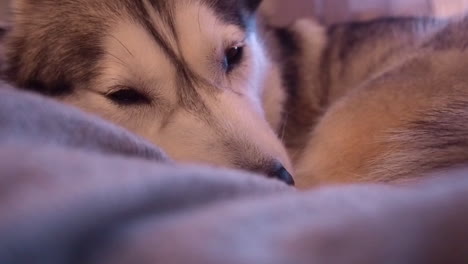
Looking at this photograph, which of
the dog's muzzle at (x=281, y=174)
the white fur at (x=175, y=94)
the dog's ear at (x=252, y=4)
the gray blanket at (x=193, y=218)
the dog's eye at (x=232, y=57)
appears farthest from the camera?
the dog's ear at (x=252, y=4)

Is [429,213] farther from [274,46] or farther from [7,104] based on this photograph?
[274,46]

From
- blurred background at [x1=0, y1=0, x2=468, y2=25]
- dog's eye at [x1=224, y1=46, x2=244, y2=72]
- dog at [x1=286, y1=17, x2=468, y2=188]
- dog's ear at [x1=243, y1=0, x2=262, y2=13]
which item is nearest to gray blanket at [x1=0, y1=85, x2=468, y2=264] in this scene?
dog at [x1=286, y1=17, x2=468, y2=188]

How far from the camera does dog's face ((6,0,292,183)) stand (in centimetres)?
117

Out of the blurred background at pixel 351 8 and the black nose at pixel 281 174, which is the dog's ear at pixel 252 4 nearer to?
the black nose at pixel 281 174

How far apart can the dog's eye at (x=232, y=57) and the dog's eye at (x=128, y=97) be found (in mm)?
226

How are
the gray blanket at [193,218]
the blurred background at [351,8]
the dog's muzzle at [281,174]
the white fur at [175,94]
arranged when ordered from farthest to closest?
the blurred background at [351,8] < the white fur at [175,94] < the dog's muzzle at [281,174] < the gray blanket at [193,218]

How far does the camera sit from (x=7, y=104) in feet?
2.16

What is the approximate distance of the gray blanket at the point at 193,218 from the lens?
384 mm

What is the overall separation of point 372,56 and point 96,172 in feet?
4.73

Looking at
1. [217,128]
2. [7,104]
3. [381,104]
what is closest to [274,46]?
[381,104]

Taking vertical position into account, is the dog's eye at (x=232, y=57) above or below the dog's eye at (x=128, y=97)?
above

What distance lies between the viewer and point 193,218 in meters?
0.44

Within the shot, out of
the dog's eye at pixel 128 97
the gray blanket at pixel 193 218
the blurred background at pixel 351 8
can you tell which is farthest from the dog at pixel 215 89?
the blurred background at pixel 351 8

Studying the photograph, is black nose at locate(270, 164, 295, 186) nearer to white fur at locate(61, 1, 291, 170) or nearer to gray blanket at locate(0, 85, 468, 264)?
white fur at locate(61, 1, 291, 170)
